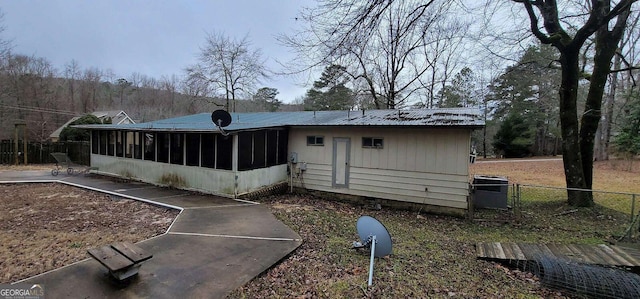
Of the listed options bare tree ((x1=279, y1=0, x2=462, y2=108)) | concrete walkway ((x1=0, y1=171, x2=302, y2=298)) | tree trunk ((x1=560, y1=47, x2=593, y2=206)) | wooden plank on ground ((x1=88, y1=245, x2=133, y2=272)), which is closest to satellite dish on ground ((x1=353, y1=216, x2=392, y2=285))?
concrete walkway ((x1=0, y1=171, x2=302, y2=298))

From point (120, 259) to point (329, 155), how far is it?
Answer: 6.42 m

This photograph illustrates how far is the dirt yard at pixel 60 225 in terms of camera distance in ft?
12.5

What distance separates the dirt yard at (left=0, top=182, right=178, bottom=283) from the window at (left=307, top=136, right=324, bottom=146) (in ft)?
14.7

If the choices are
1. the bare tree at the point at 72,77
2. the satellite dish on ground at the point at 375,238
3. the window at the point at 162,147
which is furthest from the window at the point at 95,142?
the bare tree at the point at 72,77

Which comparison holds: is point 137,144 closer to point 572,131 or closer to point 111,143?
point 111,143

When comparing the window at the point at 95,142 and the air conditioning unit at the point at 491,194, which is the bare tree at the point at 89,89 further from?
the air conditioning unit at the point at 491,194

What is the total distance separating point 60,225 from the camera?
5.35 meters

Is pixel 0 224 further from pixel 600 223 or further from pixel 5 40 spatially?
pixel 5 40

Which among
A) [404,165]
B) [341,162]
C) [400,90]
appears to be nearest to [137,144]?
[341,162]

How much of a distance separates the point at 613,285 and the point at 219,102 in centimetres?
2526

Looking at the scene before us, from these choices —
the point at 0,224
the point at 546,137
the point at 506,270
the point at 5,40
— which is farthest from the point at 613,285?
the point at 546,137

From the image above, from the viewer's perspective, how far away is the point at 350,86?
862 inches

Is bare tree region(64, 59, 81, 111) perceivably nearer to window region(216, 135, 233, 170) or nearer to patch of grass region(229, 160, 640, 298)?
window region(216, 135, 233, 170)

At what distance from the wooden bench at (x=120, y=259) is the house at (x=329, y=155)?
4.36 meters
